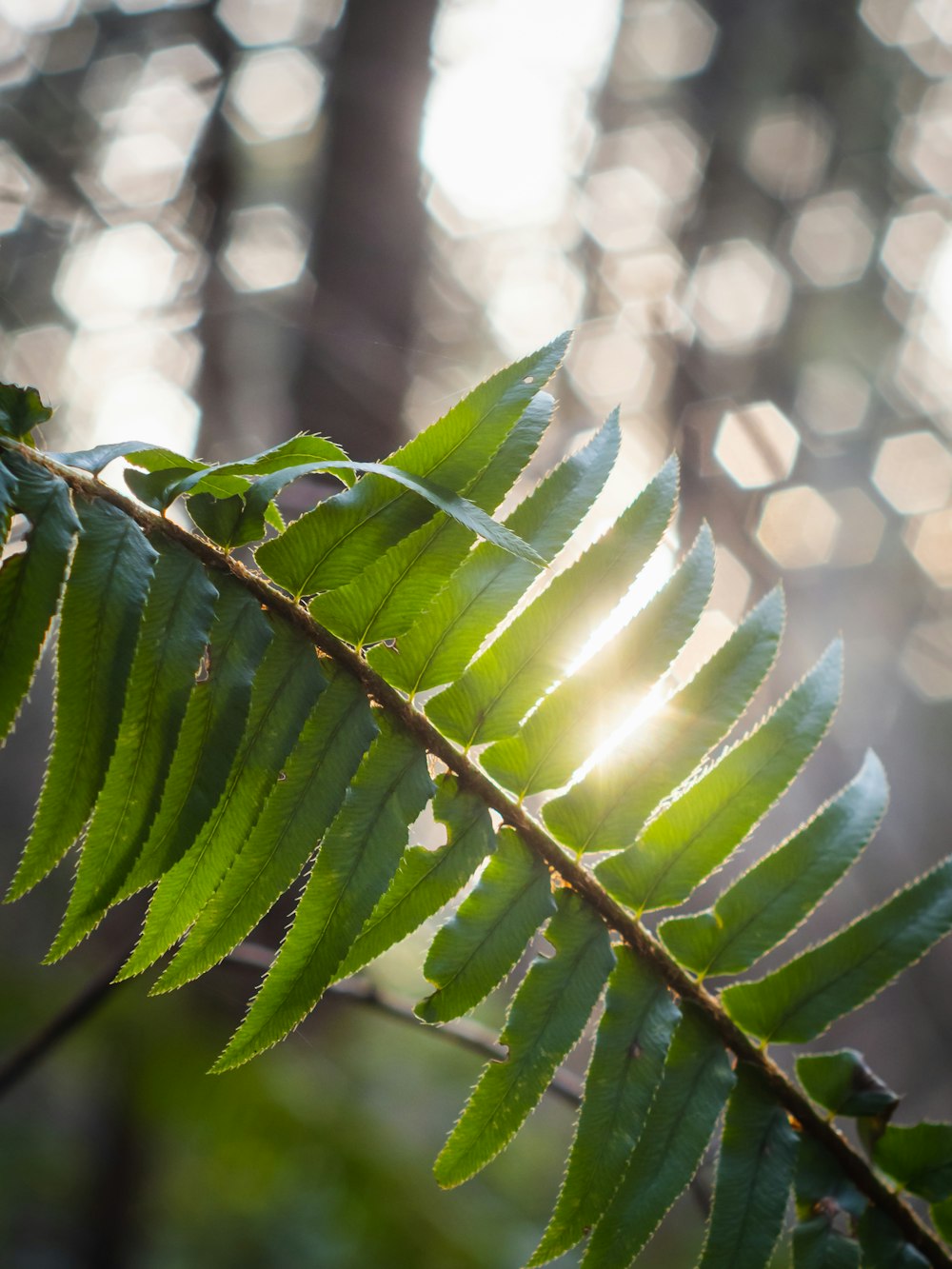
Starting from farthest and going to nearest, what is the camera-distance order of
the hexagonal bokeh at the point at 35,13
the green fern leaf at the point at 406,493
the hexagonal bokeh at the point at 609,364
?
the hexagonal bokeh at the point at 609,364 < the hexagonal bokeh at the point at 35,13 < the green fern leaf at the point at 406,493

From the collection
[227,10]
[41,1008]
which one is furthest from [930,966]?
[227,10]

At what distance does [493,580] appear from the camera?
637 millimetres

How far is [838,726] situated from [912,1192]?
9.00 feet

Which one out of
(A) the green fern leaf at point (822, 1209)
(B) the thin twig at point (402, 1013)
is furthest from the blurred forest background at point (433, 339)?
(A) the green fern leaf at point (822, 1209)

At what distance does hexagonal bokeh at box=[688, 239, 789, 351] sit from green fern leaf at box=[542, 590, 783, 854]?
141 inches

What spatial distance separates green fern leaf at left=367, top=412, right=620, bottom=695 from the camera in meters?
0.64

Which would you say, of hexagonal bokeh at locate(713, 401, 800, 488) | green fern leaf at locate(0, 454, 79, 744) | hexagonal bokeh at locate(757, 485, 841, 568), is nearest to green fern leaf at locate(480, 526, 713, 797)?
green fern leaf at locate(0, 454, 79, 744)

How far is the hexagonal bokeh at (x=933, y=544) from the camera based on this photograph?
371cm

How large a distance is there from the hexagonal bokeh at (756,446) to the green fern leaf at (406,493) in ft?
7.82

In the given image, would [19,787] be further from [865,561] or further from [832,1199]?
[865,561]

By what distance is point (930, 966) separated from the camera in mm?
2787

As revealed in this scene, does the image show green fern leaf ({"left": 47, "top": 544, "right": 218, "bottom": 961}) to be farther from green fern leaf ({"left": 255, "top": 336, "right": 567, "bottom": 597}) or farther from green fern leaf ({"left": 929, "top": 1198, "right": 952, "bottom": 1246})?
green fern leaf ({"left": 929, "top": 1198, "right": 952, "bottom": 1246})

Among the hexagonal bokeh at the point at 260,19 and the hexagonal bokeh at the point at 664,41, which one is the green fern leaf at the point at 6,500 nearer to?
the hexagonal bokeh at the point at 260,19

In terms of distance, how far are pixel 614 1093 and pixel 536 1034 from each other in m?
0.08
